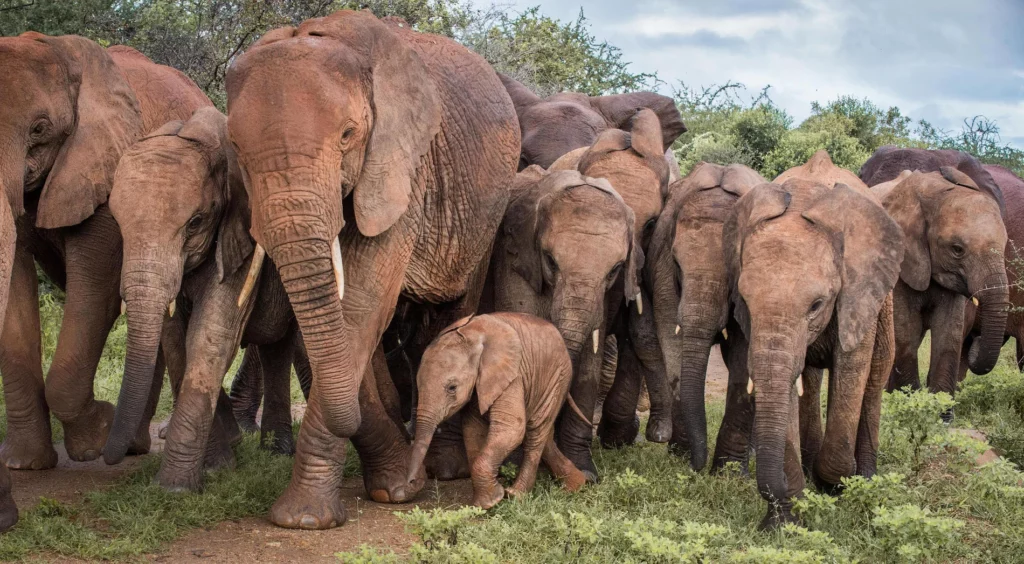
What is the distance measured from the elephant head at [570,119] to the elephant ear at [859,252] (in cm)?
330

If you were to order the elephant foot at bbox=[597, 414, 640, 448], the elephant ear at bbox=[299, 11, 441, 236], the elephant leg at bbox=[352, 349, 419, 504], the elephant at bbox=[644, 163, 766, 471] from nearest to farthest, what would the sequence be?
the elephant ear at bbox=[299, 11, 441, 236] < the elephant leg at bbox=[352, 349, 419, 504] < the elephant at bbox=[644, 163, 766, 471] < the elephant foot at bbox=[597, 414, 640, 448]

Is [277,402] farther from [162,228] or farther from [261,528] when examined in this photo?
[162,228]

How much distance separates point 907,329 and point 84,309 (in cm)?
524

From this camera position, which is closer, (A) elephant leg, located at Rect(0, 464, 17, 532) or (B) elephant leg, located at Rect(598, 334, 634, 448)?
(A) elephant leg, located at Rect(0, 464, 17, 532)

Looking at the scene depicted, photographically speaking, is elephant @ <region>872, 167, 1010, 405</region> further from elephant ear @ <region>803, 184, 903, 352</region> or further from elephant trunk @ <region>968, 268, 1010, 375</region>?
elephant ear @ <region>803, 184, 903, 352</region>

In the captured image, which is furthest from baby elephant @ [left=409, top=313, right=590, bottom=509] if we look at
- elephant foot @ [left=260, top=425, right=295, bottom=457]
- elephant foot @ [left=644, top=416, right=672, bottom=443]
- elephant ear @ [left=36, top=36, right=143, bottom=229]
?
elephant foot @ [left=644, top=416, right=672, bottom=443]

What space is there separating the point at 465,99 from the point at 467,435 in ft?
5.81

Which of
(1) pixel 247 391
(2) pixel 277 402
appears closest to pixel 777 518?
(2) pixel 277 402

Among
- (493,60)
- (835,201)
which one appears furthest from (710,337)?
(493,60)

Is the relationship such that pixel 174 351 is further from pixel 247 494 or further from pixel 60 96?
pixel 60 96

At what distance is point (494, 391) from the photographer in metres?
5.92

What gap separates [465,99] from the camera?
671 centimetres

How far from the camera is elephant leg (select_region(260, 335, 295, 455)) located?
711cm

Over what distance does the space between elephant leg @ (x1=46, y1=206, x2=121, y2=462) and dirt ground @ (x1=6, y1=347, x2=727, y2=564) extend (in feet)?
1.15
